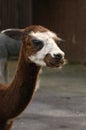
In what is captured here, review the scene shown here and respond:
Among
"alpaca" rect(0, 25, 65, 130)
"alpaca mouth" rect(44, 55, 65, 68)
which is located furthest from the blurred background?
"alpaca mouth" rect(44, 55, 65, 68)

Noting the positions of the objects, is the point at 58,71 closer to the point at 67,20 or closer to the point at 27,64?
the point at 67,20

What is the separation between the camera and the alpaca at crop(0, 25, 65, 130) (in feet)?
19.3

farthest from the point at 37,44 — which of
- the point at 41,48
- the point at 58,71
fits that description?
the point at 58,71

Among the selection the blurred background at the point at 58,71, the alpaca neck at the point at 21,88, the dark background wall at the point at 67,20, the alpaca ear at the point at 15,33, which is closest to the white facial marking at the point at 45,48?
the alpaca neck at the point at 21,88

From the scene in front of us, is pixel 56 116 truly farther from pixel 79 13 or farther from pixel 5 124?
pixel 79 13

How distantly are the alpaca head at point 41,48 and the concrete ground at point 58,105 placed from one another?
278cm

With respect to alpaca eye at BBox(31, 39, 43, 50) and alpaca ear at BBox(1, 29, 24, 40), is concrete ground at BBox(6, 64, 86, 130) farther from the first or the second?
alpaca eye at BBox(31, 39, 43, 50)

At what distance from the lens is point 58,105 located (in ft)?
39.3

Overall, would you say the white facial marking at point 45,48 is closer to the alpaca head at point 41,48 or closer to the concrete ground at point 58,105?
the alpaca head at point 41,48

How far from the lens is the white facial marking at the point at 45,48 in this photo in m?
5.83

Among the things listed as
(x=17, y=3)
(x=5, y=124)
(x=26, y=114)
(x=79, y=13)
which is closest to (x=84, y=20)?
Result: (x=79, y=13)

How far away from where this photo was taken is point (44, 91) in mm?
13633

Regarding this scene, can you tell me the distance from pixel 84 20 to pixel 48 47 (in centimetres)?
1335

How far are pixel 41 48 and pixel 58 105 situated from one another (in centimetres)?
610
